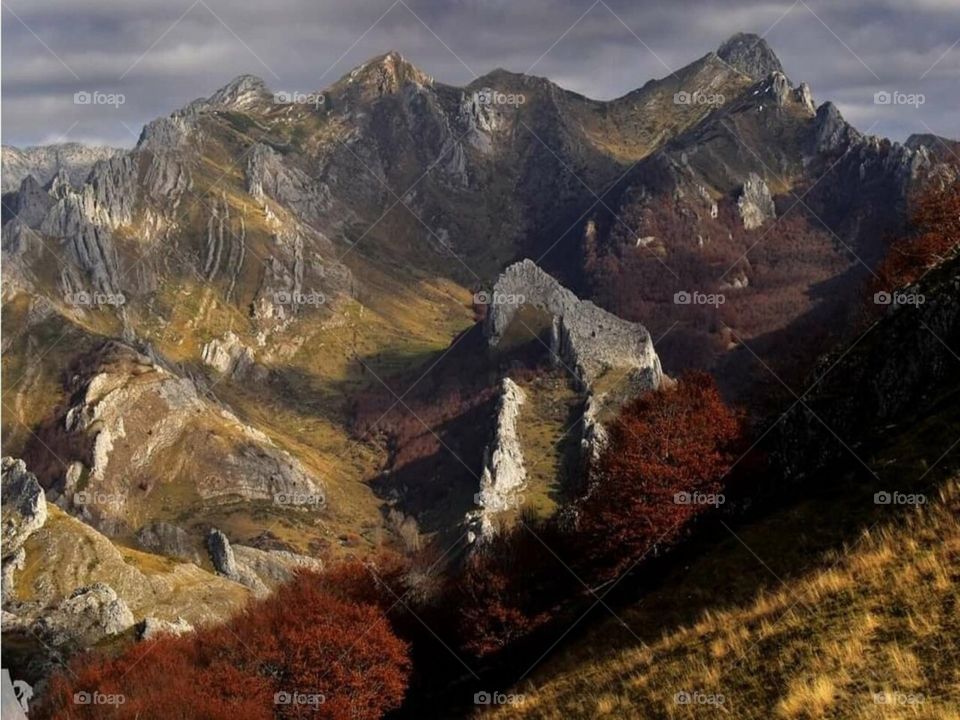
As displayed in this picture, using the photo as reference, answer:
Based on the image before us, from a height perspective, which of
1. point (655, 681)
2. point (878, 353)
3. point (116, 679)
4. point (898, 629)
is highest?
point (878, 353)

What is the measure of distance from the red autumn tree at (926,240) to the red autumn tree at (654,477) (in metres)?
17.9

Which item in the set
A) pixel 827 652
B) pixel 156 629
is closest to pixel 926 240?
pixel 827 652

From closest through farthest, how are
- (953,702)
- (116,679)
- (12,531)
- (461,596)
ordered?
(953,702) → (461,596) → (116,679) → (12,531)

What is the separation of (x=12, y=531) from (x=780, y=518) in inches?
5226

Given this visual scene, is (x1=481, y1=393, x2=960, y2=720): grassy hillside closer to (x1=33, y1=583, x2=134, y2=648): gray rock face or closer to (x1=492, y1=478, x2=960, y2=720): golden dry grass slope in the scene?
(x1=492, y1=478, x2=960, y2=720): golden dry grass slope

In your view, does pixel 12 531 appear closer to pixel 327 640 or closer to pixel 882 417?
pixel 327 640

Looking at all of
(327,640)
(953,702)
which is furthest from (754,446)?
(953,702)

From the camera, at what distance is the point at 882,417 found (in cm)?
5003

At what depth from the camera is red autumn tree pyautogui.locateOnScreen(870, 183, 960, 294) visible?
67.1 metres

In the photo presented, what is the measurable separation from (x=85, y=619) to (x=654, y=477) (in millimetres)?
88372

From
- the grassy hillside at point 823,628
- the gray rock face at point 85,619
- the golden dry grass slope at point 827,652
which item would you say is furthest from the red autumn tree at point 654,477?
the gray rock face at point 85,619

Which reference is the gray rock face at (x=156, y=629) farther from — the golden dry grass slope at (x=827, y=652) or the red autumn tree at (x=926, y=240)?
the red autumn tree at (x=926, y=240)

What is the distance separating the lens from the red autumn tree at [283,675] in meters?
65.2

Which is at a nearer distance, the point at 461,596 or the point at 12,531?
the point at 461,596
